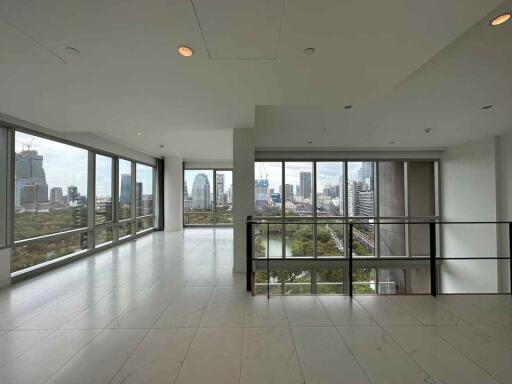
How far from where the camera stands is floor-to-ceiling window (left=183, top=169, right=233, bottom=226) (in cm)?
1001

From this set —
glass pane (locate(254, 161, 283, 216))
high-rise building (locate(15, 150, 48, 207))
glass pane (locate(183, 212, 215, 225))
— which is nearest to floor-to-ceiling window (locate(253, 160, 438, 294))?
glass pane (locate(254, 161, 283, 216))

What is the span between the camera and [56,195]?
4789 millimetres

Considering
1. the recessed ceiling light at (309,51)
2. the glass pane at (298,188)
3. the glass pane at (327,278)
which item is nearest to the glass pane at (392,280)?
the glass pane at (327,278)

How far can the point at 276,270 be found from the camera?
23.1 feet

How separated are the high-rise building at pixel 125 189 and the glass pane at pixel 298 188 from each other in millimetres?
5215

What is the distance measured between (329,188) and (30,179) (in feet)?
24.6

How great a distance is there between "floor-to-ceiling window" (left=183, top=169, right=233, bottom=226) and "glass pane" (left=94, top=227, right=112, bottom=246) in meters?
3.76

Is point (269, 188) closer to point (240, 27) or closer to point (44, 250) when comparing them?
point (44, 250)

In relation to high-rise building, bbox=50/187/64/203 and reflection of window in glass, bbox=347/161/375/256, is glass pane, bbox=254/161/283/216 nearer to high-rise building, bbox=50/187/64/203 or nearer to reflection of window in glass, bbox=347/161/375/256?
reflection of window in glass, bbox=347/161/375/256

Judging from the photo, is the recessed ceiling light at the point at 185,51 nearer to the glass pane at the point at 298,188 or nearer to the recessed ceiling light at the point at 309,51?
the recessed ceiling light at the point at 309,51

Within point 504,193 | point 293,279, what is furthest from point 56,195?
point 504,193

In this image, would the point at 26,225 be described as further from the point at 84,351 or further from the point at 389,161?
the point at 389,161

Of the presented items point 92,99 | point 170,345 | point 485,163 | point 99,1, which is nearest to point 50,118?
point 92,99

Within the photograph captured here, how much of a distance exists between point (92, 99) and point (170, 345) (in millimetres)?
3234
